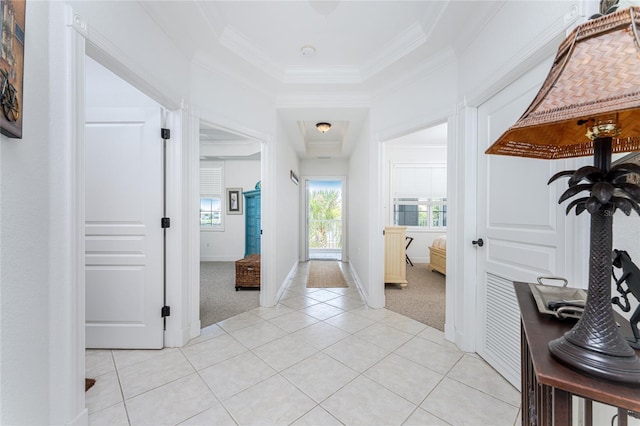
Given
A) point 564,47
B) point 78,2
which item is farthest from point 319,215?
point 564,47

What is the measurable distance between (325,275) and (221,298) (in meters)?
1.96

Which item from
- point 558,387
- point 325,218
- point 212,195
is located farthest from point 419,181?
point 558,387

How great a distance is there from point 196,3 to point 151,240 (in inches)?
72.3

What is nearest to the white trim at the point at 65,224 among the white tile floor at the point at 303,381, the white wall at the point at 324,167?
the white tile floor at the point at 303,381

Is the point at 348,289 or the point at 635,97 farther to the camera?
the point at 348,289

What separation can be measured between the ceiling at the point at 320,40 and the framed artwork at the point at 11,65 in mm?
952

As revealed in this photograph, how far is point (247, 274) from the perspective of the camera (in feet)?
12.4

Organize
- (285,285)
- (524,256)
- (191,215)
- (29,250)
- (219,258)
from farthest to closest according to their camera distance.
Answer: (219,258) < (285,285) < (191,215) < (524,256) < (29,250)

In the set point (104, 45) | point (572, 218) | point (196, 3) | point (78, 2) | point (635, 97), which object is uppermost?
point (196, 3)

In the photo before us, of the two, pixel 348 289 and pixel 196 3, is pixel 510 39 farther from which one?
pixel 348 289

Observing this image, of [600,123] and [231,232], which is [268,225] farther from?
[231,232]

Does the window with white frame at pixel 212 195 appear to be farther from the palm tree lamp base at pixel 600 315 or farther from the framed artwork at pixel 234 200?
the palm tree lamp base at pixel 600 315

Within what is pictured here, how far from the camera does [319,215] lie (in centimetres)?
738

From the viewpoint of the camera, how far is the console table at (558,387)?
0.50m
